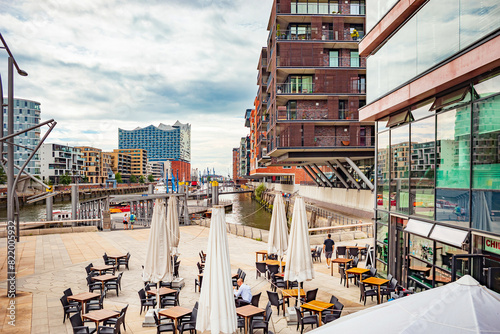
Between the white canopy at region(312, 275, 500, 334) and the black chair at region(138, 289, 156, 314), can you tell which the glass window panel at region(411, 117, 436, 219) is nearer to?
the white canopy at region(312, 275, 500, 334)

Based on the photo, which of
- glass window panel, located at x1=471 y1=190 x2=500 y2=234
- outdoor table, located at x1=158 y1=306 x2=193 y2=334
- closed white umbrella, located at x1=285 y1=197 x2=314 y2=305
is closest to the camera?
glass window panel, located at x1=471 y1=190 x2=500 y2=234

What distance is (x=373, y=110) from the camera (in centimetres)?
1452

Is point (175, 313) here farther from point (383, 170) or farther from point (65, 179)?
point (65, 179)

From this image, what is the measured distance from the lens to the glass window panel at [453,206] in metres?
9.03

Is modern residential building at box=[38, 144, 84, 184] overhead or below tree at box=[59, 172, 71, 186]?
overhead

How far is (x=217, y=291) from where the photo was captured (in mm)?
7355

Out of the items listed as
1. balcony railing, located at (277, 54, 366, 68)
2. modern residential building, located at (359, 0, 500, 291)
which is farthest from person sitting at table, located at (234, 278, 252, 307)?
balcony railing, located at (277, 54, 366, 68)

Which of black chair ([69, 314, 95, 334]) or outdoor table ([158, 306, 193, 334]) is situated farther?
outdoor table ([158, 306, 193, 334])

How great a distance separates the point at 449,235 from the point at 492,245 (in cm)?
143

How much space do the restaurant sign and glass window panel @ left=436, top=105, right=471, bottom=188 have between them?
57.7 inches

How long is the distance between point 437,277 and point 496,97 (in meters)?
5.51

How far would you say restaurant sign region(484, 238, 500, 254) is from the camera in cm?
796

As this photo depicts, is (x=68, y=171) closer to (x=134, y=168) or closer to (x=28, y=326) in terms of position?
(x=134, y=168)

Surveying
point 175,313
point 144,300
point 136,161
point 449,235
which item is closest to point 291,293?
point 175,313
